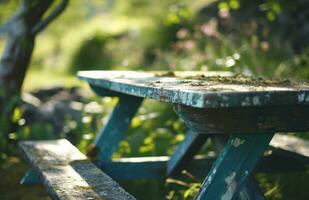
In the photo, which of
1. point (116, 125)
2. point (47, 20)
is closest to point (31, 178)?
point (116, 125)

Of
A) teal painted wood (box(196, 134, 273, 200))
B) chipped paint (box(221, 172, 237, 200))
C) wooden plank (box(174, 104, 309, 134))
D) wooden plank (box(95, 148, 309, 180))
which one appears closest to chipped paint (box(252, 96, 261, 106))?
wooden plank (box(174, 104, 309, 134))

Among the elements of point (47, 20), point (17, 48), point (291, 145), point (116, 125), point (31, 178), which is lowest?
point (31, 178)

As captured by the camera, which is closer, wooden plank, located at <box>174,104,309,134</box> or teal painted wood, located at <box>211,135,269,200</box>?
wooden plank, located at <box>174,104,309,134</box>

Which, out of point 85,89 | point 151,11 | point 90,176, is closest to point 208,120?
point 90,176

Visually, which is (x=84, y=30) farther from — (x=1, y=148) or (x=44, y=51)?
(x=1, y=148)

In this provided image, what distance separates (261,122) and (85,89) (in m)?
6.32

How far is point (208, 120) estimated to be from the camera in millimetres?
2086

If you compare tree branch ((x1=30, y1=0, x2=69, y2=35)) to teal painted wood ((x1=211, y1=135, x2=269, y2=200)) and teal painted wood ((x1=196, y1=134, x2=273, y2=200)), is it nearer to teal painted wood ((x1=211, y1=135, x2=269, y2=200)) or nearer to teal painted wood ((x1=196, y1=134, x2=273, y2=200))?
teal painted wood ((x1=211, y1=135, x2=269, y2=200))

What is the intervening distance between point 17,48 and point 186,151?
1.88 m

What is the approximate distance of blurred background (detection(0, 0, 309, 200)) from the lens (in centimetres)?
401

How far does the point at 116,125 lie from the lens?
372cm

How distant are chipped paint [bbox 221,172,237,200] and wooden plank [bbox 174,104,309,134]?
0.18m

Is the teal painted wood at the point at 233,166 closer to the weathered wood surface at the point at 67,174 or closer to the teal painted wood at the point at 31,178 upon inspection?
the weathered wood surface at the point at 67,174

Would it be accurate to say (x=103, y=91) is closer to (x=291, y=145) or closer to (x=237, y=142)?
(x=291, y=145)
